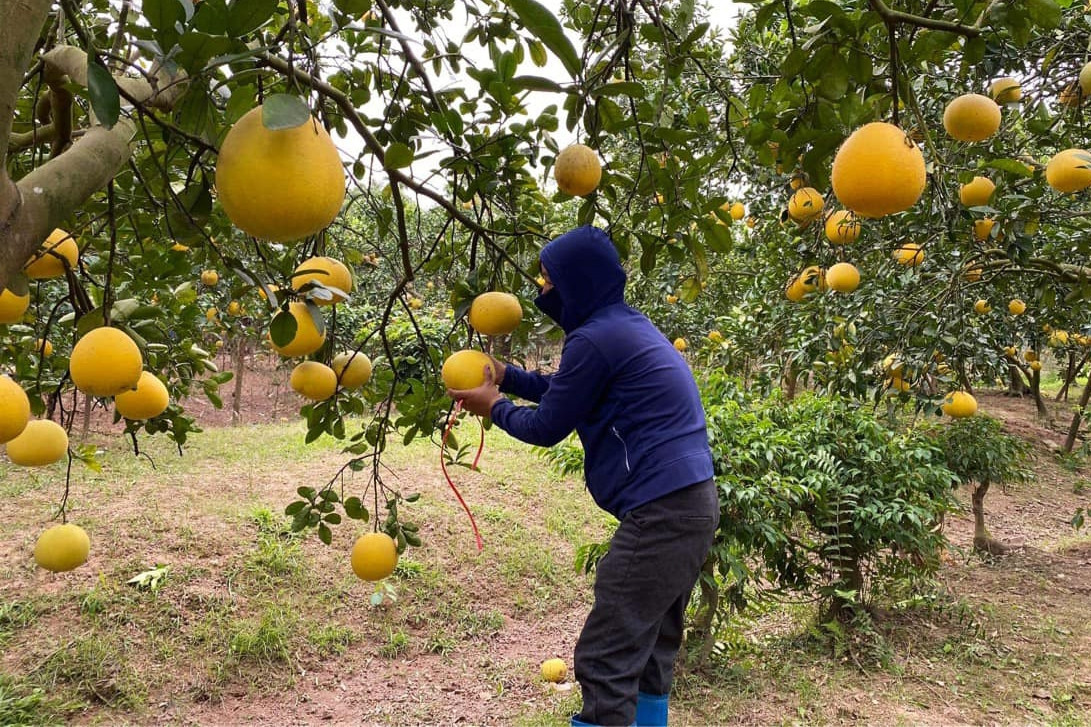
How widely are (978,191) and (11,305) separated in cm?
250

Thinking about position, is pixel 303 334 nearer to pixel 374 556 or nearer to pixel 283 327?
pixel 283 327

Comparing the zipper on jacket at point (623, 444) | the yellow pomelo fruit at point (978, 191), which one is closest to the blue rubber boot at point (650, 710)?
the zipper on jacket at point (623, 444)

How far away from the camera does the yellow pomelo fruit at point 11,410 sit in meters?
1.27

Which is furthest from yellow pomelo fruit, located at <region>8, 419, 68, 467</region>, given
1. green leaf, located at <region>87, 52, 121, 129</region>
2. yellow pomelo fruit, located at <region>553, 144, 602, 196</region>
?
yellow pomelo fruit, located at <region>553, 144, 602, 196</region>

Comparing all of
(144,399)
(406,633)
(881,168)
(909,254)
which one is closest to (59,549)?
(144,399)

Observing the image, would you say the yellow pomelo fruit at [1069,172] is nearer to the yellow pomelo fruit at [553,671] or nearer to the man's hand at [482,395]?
the man's hand at [482,395]

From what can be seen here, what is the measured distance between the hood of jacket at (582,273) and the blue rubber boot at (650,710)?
103cm

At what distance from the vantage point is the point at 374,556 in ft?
6.32

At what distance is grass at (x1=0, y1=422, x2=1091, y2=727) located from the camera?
9.87 feet

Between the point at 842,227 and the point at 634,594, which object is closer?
the point at 634,594

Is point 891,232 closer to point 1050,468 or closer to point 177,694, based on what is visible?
point 177,694

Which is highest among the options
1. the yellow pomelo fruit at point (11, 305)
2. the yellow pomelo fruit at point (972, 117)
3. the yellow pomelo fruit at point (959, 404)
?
the yellow pomelo fruit at point (972, 117)

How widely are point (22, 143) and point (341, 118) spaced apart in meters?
0.73

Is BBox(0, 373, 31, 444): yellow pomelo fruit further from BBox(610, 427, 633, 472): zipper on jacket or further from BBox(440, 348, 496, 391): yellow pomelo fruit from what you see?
BBox(610, 427, 633, 472): zipper on jacket
